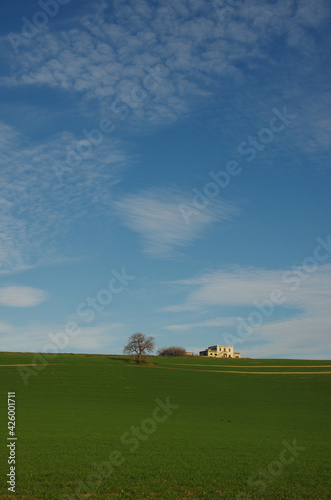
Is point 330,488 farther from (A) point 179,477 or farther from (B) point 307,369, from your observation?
(B) point 307,369

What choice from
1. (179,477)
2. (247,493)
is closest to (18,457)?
(179,477)

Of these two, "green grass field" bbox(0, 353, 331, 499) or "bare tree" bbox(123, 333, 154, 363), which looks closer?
"green grass field" bbox(0, 353, 331, 499)

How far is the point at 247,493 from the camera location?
1569 cm

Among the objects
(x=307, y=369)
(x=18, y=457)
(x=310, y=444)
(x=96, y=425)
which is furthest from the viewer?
(x=307, y=369)

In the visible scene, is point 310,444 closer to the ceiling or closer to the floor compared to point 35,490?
closer to the floor

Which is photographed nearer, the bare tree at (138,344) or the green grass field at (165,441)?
the green grass field at (165,441)

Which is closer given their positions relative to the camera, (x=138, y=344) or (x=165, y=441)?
(x=165, y=441)

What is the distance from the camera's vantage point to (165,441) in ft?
84.3

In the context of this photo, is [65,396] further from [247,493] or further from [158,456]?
[247,493]

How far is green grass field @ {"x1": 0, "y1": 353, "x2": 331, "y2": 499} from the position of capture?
633 inches

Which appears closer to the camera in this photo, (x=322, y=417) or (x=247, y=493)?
(x=247, y=493)

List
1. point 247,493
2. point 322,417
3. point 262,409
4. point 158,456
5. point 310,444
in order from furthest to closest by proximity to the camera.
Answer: point 262,409 → point 322,417 → point 310,444 → point 158,456 → point 247,493

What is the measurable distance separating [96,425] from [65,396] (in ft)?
74.1

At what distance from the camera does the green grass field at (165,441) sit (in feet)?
52.7
